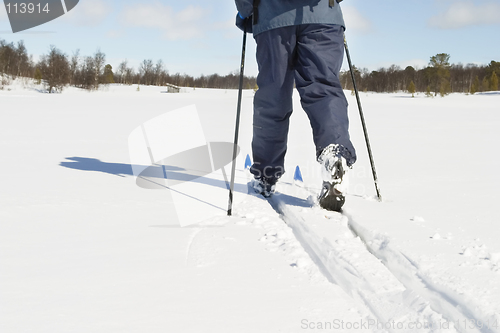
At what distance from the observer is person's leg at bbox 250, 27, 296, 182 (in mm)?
2174

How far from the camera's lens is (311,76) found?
2.15 m

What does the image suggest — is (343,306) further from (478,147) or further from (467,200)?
(478,147)

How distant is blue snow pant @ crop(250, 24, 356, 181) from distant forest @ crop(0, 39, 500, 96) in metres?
32.8

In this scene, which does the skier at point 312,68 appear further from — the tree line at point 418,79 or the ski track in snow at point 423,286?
the tree line at point 418,79

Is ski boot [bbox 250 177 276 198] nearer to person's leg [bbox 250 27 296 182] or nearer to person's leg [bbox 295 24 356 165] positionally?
person's leg [bbox 250 27 296 182]

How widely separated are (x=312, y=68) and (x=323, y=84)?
11 centimetres

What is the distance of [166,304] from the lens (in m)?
1.15

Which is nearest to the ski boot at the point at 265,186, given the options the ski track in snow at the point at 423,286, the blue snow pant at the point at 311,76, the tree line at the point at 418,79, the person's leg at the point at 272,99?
the person's leg at the point at 272,99

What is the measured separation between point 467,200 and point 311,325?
68.3 inches

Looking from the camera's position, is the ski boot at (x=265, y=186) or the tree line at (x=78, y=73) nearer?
the ski boot at (x=265, y=186)

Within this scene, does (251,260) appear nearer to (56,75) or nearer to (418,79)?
(56,75)

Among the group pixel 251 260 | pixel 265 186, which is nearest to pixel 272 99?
pixel 265 186

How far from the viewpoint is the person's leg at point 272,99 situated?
2174 mm

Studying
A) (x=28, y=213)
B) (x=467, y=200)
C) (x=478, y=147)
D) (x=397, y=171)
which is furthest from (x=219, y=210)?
(x=478, y=147)
